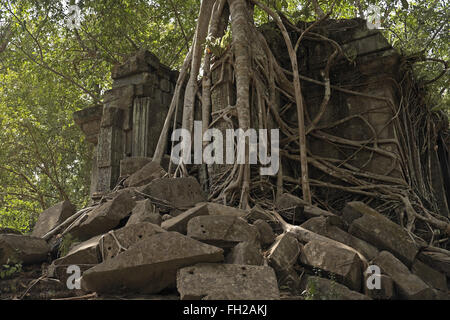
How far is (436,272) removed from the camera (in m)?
3.54

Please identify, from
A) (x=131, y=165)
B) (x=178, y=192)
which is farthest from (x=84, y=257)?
(x=131, y=165)

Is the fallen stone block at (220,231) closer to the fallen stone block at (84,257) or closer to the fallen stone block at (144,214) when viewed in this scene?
the fallen stone block at (144,214)

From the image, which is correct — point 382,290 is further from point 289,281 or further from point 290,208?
point 290,208

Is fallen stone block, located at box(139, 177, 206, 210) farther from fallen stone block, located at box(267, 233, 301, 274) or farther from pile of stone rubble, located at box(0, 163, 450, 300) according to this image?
fallen stone block, located at box(267, 233, 301, 274)

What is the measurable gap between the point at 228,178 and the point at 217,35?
219 cm

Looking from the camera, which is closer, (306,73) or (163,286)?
(163,286)

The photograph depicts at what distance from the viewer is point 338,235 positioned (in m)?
3.52

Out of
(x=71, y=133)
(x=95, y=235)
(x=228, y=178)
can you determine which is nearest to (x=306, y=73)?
(x=228, y=178)

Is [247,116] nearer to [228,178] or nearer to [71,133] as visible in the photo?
[228,178]

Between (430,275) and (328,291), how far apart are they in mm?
1474

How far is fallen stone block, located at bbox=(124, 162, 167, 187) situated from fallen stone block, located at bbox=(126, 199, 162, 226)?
0.84m

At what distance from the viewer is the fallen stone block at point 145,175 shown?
470 cm

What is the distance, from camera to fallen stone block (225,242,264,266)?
Answer: 8.92 feet

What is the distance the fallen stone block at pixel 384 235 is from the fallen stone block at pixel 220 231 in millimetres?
1059
